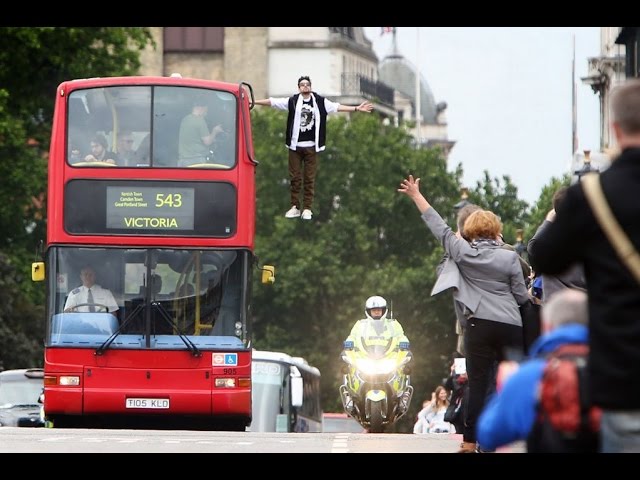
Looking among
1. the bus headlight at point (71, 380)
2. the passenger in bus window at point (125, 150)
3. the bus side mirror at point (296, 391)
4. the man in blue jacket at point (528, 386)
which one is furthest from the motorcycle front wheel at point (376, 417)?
the man in blue jacket at point (528, 386)

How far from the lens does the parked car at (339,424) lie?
52875 millimetres

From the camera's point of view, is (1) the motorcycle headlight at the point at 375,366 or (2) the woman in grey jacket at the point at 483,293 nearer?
(2) the woman in grey jacket at the point at 483,293

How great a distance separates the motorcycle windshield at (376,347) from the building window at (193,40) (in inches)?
2778

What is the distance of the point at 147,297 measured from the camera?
24.3m

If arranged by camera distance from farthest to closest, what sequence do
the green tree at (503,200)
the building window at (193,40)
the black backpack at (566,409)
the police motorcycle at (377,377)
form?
1. the building window at (193,40)
2. the green tree at (503,200)
3. the police motorcycle at (377,377)
4. the black backpack at (566,409)

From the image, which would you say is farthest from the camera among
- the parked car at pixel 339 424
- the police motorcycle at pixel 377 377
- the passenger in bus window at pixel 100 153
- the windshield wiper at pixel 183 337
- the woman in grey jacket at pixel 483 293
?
the parked car at pixel 339 424

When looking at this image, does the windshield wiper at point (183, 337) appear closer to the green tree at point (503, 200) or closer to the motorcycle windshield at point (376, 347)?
the motorcycle windshield at point (376, 347)

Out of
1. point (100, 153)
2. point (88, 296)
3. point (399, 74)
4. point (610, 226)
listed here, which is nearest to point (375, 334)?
point (88, 296)

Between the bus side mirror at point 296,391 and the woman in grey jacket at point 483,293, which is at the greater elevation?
the woman in grey jacket at point 483,293

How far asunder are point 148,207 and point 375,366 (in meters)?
3.49

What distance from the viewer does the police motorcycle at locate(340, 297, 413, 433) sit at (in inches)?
882

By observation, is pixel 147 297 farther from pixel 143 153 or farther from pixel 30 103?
pixel 30 103
